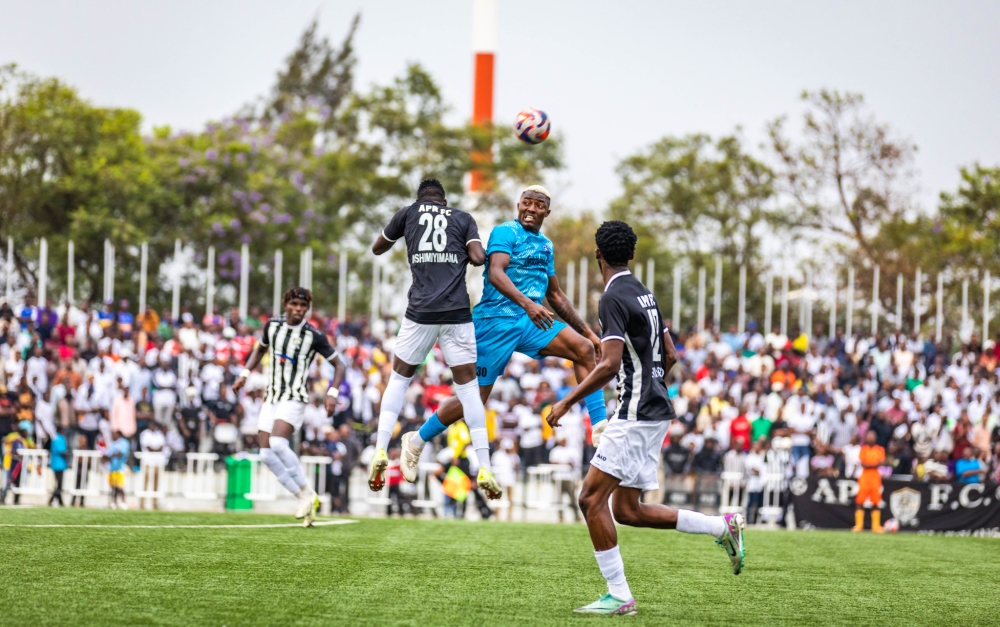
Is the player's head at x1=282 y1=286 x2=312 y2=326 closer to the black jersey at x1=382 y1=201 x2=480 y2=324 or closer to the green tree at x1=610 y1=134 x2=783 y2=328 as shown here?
the black jersey at x1=382 y1=201 x2=480 y2=324

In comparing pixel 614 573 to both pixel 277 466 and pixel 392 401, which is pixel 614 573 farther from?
pixel 277 466

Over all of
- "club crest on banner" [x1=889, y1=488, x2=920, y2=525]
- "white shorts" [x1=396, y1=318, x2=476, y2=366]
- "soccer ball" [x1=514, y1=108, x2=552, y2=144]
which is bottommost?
"club crest on banner" [x1=889, y1=488, x2=920, y2=525]

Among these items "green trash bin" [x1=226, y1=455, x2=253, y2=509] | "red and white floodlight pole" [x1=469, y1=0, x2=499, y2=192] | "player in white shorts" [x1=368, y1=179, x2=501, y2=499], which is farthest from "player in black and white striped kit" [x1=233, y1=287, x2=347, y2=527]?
"red and white floodlight pole" [x1=469, y1=0, x2=499, y2=192]

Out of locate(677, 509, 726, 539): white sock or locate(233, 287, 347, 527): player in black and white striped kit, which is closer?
locate(677, 509, 726, 539): white sock

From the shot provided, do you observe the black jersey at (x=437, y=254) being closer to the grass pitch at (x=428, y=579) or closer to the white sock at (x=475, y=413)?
the white sock at (x=475, y=413)

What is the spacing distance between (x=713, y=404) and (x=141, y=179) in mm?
28362

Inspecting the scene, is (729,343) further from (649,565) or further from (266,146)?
(266,146)

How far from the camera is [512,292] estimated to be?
9906 millimetres

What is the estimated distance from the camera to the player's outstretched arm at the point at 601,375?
741cm

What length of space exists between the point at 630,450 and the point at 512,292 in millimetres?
2606

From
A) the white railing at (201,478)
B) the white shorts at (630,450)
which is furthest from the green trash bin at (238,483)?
the white shorts at (630,450)

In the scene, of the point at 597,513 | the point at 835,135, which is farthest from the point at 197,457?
the point at 835,135

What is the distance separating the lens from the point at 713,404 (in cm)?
2447

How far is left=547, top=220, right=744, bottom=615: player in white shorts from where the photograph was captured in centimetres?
752
